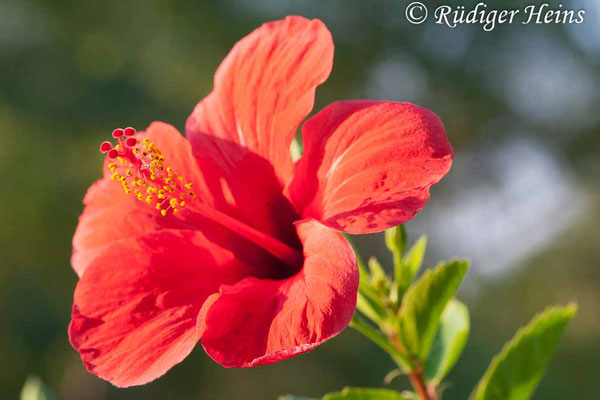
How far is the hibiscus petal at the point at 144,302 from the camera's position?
76 centimetres

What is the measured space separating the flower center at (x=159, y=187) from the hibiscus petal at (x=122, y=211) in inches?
1.0

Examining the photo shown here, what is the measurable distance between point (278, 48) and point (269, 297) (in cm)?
35

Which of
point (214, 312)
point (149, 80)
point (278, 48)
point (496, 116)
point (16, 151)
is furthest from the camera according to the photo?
point (496, 116)

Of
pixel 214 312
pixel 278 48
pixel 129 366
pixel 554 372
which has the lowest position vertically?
pixel 554 372

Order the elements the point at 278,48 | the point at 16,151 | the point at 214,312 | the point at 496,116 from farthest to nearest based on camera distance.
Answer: the point at 496,116
the point at 16,151
the point at 278,48
the point at 214,312

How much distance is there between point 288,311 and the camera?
27.8 inches

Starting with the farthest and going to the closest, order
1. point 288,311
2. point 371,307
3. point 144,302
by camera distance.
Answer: point 371,307 → point 144,302 → point 288,311

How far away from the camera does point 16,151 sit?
5027 mm

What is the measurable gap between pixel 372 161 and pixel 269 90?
0.21 m

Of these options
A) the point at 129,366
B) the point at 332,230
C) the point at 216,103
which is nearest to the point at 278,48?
the point at 216,103

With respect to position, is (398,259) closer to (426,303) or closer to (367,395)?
(426,303)

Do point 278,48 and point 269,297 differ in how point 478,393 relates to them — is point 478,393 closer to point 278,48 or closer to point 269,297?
point 269,297

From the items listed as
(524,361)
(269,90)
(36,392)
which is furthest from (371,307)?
(36,392)

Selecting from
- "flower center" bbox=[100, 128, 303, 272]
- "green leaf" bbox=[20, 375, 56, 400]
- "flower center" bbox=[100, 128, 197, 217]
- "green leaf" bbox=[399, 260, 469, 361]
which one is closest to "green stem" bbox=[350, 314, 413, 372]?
"green leaf" bbox=[399, 260, 469, 361]
